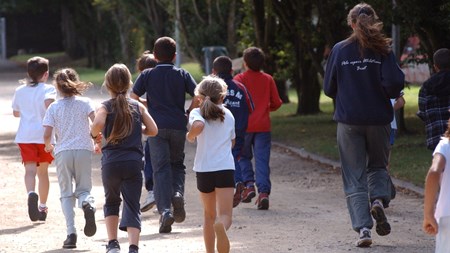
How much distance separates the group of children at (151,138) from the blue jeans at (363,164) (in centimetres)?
98

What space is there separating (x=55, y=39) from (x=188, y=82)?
6435 centimetres

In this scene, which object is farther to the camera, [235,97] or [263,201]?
[263,201]

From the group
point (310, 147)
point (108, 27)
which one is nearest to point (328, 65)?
point (310, 147)

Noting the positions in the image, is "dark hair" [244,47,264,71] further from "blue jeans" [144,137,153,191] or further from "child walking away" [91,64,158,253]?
"child walking away" [91,64,158,253]

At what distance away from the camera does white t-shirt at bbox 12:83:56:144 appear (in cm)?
1081

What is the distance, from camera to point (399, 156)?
16203mm

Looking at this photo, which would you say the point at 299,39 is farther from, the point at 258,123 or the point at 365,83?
the point at 365,83

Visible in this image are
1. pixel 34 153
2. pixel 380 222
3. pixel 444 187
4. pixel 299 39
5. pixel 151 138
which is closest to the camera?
pixel 444 187

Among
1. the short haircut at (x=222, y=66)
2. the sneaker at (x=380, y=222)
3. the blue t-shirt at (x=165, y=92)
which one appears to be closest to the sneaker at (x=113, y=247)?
the blue t-shirt at (x=165, y=92)

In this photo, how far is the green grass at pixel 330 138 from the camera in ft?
48.4

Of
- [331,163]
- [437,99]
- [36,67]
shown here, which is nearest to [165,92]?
[36,67]

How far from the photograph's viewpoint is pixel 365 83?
916 cm

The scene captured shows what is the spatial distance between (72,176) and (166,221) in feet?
3.21

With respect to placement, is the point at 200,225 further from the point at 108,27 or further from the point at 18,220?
the point at 108,27
